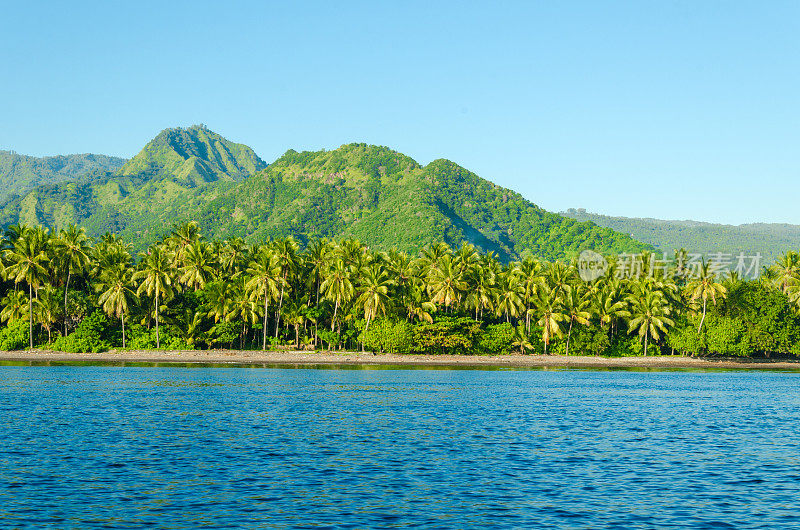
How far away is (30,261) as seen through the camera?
4048 inches

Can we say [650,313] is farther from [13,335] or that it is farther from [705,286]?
[13,335]

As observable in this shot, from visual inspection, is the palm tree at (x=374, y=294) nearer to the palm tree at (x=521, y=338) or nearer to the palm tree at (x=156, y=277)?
the palm tree at (x=521, y=338)

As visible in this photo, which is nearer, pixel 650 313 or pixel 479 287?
pixel 650 313

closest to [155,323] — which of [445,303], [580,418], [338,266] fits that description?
[338,266]

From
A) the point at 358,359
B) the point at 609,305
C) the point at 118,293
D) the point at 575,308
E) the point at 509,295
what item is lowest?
the point at 358,359

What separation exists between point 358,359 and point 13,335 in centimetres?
5159

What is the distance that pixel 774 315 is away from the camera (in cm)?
12044

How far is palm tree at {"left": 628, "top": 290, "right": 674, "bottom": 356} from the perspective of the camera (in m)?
118

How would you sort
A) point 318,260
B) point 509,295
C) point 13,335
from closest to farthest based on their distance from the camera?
point 13,335, point 509,295, point 318,260

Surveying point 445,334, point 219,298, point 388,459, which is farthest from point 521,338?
point 388,459

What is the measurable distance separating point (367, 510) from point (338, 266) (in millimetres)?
90413

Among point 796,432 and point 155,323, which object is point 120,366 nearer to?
point 155,323

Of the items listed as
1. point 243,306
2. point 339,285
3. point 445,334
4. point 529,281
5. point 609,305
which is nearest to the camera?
point 339,285
